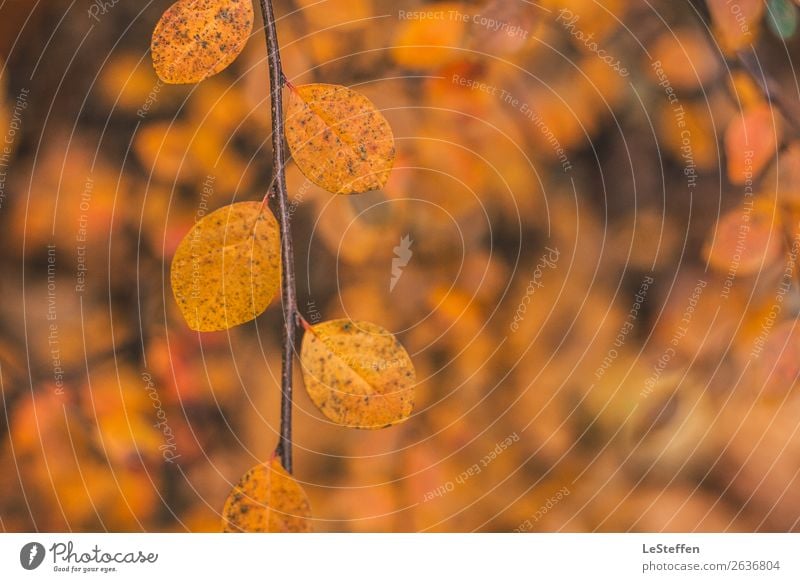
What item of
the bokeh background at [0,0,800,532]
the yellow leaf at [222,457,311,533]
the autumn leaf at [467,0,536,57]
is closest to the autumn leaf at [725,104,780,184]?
the bokeh background at [0,0,800,532]

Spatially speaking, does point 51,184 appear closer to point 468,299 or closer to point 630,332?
point 468,299

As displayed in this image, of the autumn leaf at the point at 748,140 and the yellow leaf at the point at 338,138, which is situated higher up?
the yellow leaf at the point at 338,138

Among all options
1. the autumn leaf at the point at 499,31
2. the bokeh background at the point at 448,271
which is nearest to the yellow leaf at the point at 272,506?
the bokeh background at the point at 448,271

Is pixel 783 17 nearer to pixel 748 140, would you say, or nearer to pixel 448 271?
pixel 748 140

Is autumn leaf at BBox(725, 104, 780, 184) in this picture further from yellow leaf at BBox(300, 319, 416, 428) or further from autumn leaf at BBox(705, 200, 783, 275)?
yellow leaf at BBox(300, 319, 416, 428)

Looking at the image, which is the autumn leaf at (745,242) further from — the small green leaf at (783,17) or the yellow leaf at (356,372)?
the yellow leaf at (356,372)

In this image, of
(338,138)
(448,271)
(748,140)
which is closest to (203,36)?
(338,138)
